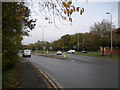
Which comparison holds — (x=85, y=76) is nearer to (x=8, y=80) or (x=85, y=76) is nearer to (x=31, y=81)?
(x=31, y=81)

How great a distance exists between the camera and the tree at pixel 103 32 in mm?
40812

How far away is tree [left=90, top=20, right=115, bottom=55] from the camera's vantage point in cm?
4081

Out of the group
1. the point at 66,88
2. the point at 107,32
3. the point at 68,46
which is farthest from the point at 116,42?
the point at 68,46

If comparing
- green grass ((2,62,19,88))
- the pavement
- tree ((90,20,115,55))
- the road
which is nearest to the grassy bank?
green grass ((2,62,19,88))

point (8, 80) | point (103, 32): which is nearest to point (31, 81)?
point (8, 80)

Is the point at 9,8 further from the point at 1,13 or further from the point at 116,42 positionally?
the point at 116,42

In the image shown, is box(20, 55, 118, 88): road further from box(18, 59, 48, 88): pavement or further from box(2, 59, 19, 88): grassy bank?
box(2, 59, 19, 88): grassy bank

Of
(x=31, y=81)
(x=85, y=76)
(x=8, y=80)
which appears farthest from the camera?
(x=85, y=76)

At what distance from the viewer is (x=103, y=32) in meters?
41.3

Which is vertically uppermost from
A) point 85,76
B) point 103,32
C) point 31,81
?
point 103,32

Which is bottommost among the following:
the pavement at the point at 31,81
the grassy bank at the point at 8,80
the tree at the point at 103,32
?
the pavement at the point at 31,81

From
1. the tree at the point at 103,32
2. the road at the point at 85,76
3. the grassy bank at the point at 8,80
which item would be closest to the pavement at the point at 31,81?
the grassy bank at the point at 8,80

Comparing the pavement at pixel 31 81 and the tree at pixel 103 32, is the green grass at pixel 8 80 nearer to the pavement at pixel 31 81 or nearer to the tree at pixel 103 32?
the pavement at pixel 31 81

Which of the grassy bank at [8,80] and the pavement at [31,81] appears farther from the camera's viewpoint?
the pavement at [31,81]
